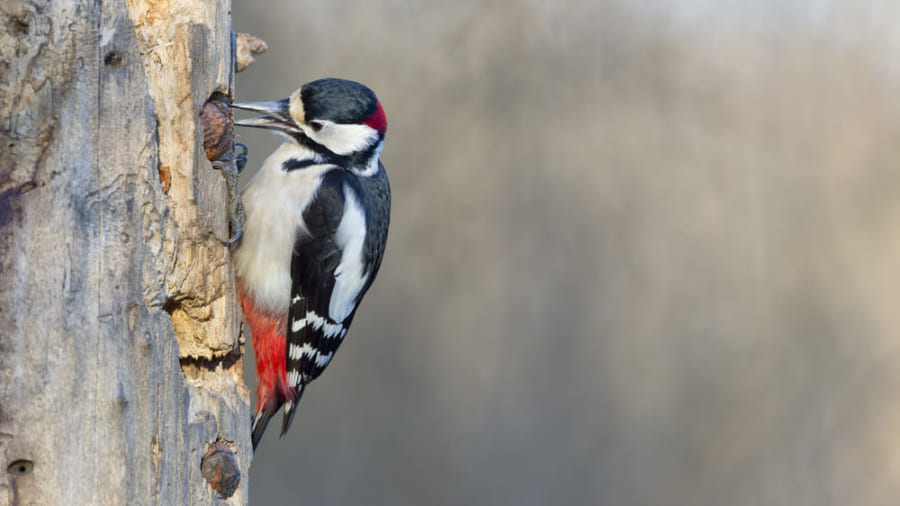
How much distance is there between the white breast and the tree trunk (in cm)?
34

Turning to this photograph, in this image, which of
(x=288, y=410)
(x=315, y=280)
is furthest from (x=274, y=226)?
(x=288, y=410)

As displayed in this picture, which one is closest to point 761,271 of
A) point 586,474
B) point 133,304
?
point 586,474

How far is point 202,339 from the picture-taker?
Result: 77.3 inches

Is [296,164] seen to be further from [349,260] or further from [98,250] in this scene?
[98,250]

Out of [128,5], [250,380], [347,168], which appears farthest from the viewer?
[250,380]

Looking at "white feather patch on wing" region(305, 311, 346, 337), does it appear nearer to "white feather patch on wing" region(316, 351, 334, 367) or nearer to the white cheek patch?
"white feather patch on wing" region(316, 351, 334, 367)

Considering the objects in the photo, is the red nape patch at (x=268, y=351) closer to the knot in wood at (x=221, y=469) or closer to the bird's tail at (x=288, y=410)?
the bird's tail at (x=288, y=410)

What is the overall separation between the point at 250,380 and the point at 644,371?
2084 millimetres

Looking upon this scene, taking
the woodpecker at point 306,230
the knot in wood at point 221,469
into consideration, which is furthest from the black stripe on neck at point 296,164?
the knot in wood at point 221,469

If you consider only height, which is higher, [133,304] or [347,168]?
[347,168]

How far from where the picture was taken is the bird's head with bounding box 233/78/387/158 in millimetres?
2236

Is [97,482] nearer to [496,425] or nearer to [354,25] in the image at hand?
[496,425]

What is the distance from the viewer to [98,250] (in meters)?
1.55

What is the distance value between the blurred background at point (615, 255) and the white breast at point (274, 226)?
2.47 meters
